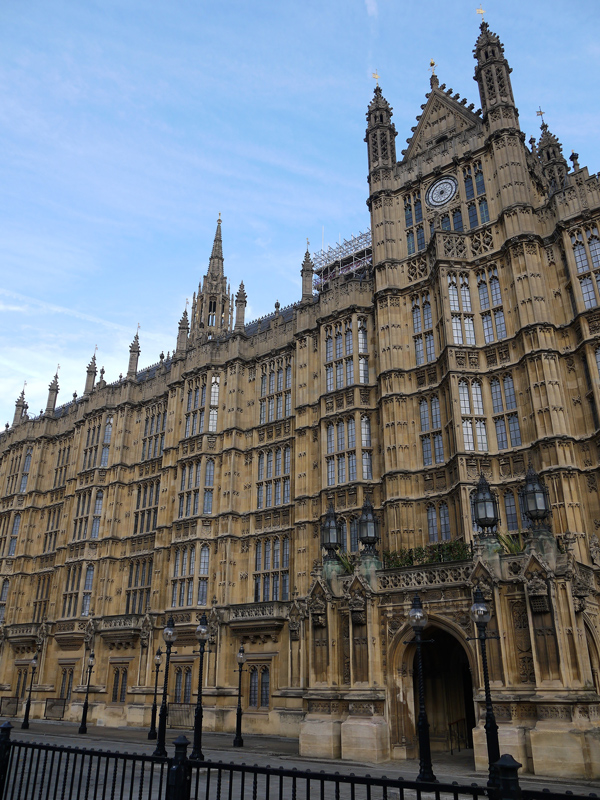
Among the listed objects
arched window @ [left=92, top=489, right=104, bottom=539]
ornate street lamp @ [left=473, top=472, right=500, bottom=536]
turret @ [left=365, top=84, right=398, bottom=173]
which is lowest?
ornate street lamp @ [left=473, top=472, right=500, bottom=536]

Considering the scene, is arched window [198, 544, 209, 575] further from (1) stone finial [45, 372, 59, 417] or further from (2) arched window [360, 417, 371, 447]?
(1) stone finial [45, 372, 59, 417]

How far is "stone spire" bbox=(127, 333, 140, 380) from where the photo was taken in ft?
166

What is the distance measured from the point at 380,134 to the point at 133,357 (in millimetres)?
25842

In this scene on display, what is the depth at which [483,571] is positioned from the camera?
20219 mm

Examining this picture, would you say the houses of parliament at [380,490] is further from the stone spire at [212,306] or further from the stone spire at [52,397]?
the stone spire at [52,397]

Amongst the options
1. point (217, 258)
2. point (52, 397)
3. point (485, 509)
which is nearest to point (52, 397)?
point (52, 397)

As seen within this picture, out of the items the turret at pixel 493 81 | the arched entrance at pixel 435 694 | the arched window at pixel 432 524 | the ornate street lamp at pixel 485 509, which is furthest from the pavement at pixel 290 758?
the turret at pixel 493 81

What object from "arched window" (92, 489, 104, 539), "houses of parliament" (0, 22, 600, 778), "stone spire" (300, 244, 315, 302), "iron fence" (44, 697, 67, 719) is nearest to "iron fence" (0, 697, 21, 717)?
"houses of parliament" (0, 22, 600, 778)

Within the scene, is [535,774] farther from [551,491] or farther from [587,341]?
[587,341]

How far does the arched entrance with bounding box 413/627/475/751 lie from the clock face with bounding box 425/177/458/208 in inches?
904

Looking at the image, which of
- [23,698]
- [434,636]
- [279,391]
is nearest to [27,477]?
[23,698]

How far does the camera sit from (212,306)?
164ft

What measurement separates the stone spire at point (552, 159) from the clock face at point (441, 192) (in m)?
5.45

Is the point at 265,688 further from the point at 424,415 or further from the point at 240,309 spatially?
the point at 240,309
